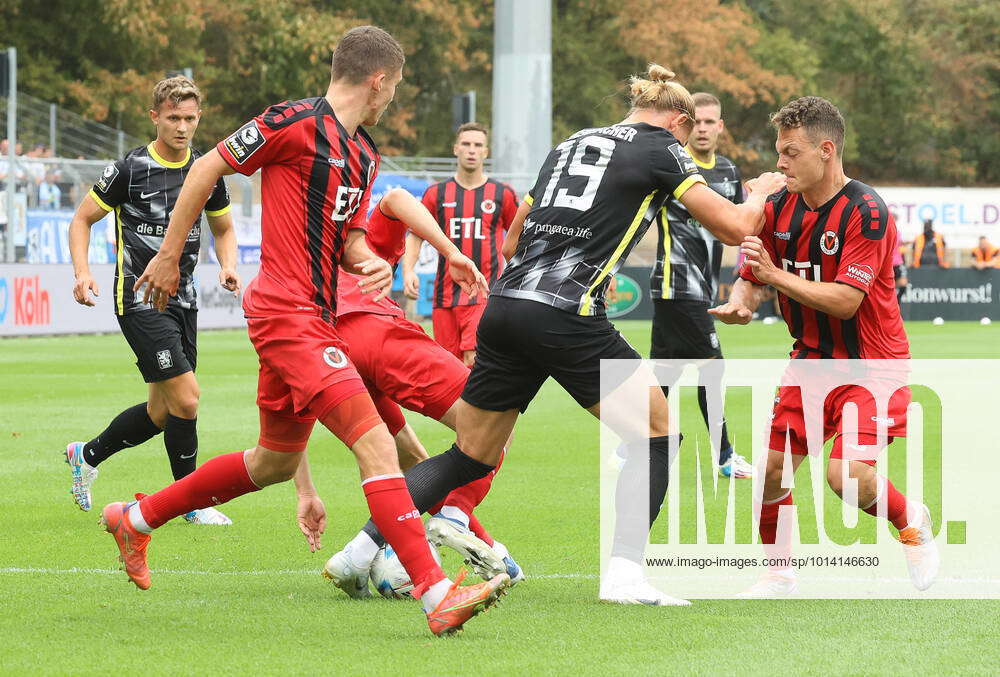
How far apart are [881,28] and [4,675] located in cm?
5752

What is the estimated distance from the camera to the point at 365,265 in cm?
587

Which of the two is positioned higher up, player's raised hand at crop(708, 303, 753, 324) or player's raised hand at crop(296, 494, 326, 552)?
player's raised hand at crop(708, 303, 753, 324)

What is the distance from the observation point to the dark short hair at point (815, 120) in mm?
6141

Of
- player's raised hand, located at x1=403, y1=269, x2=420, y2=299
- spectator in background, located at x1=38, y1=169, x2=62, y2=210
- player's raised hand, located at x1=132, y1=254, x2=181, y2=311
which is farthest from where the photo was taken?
spectator in background, located at x1=38, y1=169, x2=62, y2=210

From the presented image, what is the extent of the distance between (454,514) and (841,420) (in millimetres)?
1613

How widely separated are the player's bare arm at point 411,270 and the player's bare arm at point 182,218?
3.30 metres

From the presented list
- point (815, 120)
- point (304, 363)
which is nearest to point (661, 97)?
point (815, 120)

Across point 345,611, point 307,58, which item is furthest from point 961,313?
point 345,611

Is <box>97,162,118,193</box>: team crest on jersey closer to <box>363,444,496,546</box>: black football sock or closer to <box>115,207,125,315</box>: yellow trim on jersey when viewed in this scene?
<box>115,207,125,315</box>: yellow trim on jersey

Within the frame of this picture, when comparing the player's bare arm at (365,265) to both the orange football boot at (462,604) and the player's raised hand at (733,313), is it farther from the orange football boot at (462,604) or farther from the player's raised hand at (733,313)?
the player's raised hand at (733,313)

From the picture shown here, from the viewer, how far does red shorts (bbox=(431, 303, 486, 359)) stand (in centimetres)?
1141

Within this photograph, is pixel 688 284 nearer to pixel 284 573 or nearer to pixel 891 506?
pixel 891 506

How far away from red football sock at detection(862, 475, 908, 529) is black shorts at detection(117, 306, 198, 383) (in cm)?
386

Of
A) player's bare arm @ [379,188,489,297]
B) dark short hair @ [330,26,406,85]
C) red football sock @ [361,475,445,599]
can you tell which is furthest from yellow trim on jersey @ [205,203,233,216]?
red football sock @ [361,475,445,599]
